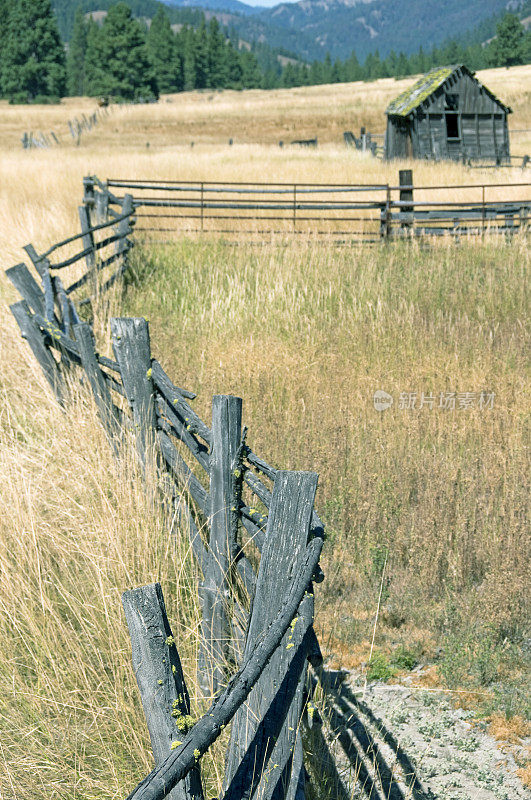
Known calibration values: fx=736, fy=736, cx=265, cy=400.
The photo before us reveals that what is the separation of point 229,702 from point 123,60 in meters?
89.1

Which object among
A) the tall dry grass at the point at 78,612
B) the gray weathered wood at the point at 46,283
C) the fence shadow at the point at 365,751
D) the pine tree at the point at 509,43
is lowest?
the fence shadow at the point at 365,751

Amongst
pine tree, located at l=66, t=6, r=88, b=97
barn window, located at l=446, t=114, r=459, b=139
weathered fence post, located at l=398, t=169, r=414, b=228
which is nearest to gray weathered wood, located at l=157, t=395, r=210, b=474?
weathered fence post, located at l=398, t=169, r=414, b=228

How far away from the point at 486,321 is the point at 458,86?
24051 mm

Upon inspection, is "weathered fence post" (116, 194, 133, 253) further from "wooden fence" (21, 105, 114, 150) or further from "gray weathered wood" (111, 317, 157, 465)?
"wooden fence" (21, 105, 114, 150)

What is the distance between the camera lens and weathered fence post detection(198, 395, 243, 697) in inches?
119

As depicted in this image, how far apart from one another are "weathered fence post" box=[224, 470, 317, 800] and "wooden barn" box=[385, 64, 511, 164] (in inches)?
1097

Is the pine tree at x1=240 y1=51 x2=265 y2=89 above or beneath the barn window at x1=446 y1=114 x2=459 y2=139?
above

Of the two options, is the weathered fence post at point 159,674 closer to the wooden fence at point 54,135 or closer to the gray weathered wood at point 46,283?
the gray weathered wood at point 46,283

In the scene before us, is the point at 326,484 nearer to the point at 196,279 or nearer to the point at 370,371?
the point at 370,371

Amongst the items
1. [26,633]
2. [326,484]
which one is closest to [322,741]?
[26,633]

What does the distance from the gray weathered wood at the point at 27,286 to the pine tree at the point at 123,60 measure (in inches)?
3145

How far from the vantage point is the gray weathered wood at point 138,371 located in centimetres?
425

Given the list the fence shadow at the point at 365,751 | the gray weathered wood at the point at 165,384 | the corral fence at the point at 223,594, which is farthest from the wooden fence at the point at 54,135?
the fence shadow at the point at 365,751

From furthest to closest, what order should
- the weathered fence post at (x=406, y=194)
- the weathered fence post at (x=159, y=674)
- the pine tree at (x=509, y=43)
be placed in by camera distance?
the pine tree at (x=509, y=43) < the weathered fence post at (x=406, y=194) < the weathered fence post at (x=159, y=674)
